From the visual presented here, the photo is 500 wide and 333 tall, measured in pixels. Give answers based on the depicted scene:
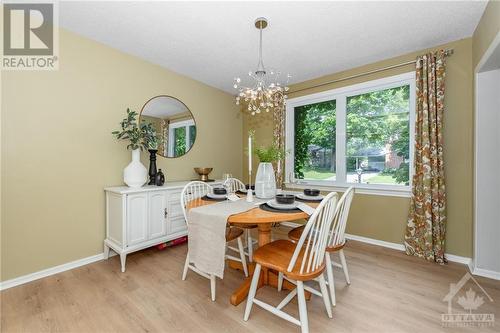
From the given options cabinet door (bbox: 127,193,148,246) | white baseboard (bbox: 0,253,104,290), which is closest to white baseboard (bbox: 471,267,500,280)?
cabinet door (bbox: 127,193,148,246)

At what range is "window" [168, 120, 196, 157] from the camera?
3248mm

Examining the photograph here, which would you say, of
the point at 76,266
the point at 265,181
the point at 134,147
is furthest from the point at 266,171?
the point at 76,266

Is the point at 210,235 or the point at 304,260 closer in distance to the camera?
the point at 304,260

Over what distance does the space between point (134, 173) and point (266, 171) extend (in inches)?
60.1

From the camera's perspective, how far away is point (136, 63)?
2.86 meters

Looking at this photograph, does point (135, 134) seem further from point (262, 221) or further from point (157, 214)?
point (262, 221)

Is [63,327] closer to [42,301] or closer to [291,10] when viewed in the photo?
[42,301]

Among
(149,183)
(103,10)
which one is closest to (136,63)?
(103,10)

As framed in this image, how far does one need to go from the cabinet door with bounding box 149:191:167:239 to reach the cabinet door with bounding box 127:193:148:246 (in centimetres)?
7

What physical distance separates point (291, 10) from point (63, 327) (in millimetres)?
3043

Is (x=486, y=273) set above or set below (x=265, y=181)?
below

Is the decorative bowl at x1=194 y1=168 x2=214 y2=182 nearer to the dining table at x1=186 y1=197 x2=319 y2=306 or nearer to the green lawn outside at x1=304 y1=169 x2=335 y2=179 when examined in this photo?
the dining table at x1=186 y1=197 x2=319 y2=306

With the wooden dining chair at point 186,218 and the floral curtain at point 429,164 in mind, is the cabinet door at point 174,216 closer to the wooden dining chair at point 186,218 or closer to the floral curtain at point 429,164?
the wooden dining chair at point 186,218

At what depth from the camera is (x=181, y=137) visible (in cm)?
338
